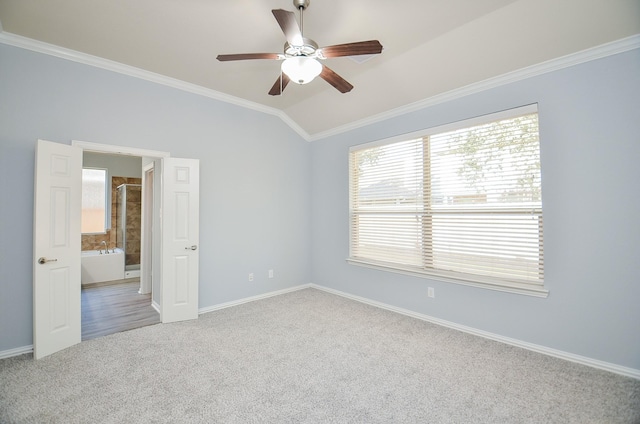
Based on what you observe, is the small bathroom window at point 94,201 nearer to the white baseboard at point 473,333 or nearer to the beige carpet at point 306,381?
the white baseboard at point 473,333

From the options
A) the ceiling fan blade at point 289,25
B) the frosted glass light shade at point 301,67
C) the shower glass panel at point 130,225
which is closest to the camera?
the ceiling fan blade at point 289,25

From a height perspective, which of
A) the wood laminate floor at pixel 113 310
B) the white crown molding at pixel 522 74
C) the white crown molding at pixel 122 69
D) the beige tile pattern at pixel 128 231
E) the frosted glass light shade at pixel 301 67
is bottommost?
the wood laminate floor at pixel 113 310

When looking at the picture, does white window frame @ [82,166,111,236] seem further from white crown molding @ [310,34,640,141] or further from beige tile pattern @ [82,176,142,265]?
white crown molding @ [310,34,640,141]

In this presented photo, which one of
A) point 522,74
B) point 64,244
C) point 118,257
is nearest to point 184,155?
point 64,244

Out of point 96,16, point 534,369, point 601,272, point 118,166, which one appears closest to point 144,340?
point 96,16

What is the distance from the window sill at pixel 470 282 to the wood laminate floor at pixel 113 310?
3.04 m

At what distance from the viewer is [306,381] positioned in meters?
2.31

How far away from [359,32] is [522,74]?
173cm

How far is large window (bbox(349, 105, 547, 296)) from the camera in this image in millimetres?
2867

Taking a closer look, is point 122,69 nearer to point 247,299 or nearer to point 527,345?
point 247,299

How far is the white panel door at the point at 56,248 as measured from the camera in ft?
8.75

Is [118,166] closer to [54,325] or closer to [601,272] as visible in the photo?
[54,325]

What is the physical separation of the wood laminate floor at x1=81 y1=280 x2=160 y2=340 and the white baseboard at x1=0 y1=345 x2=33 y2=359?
1.40ft

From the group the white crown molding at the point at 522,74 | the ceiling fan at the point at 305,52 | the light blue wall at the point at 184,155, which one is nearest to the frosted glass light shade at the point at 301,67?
the ceiling fan at the point at 305,52
